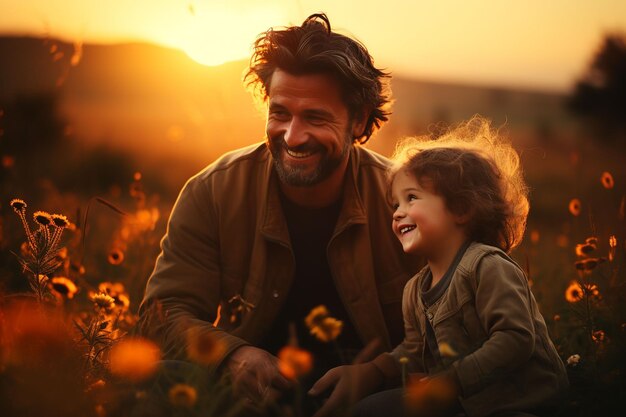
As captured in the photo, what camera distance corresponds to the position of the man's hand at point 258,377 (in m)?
2.73

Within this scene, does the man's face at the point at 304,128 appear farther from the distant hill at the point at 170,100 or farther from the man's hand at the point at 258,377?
the man's hand at the point at 258,377

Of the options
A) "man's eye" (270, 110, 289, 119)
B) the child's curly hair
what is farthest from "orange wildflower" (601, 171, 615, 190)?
"man's eye" (270, 110, 289, 119)

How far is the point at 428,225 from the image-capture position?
104 inches

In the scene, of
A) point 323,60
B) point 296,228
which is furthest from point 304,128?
point 296,228

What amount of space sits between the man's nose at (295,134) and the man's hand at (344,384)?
117 centimetres

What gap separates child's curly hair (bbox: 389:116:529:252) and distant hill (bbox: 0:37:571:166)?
40 centimetres

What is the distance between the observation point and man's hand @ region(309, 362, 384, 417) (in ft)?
8.64

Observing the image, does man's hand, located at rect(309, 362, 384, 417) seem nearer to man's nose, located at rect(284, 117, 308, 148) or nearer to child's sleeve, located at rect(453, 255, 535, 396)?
child's sleeve, located at rect(453, 255, 535, 396)

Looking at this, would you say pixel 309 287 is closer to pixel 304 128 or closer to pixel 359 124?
pixel 304 128

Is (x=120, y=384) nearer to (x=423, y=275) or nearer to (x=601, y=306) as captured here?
(x=423, y=275)

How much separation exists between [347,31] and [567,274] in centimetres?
206

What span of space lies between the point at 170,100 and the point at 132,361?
118ft

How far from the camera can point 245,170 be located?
3.58 metres

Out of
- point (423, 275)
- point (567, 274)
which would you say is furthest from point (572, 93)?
point (423, 275)
